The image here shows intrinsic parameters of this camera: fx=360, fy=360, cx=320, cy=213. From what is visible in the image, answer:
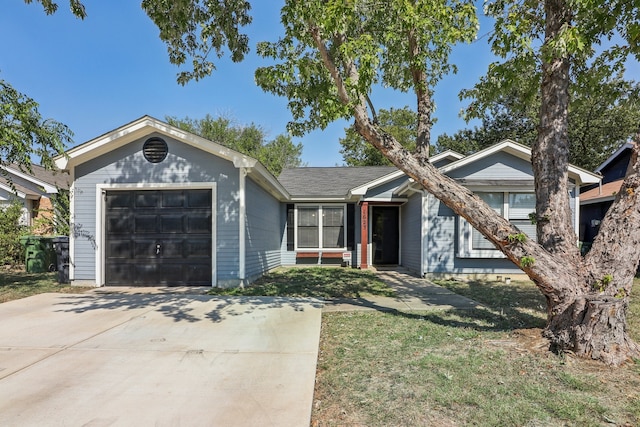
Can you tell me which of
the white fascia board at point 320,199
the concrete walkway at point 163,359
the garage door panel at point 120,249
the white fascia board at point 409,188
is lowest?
the concrete walkway at point 163,359

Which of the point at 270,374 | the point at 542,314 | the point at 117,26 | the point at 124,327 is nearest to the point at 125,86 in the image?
the point at 117,26

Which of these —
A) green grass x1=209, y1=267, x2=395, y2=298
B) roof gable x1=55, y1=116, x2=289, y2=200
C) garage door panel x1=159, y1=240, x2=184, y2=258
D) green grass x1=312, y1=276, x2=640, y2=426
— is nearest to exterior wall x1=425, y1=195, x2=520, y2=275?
green grass x1=209, y1=267, x2=395, y2=298

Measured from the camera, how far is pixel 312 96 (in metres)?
5.80

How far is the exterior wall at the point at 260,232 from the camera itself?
29.2 ft

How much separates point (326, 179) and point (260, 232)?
19.0 ft

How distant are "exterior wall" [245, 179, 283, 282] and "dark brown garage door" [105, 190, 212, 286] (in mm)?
984

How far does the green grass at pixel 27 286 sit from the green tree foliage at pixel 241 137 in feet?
79.7

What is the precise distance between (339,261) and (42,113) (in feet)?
31.2

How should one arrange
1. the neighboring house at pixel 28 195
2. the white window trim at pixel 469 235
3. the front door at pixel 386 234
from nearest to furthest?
1. the white window trim at pixel 469 235
2. the neighboring house at pixel 28 195
3. the front door at pixel 386 234

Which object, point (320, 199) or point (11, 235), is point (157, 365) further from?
point (11, 235)

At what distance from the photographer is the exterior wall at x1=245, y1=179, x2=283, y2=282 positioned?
889 centimetres

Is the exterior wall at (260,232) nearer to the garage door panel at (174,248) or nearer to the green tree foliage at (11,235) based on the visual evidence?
the garage door panel at (174,248)

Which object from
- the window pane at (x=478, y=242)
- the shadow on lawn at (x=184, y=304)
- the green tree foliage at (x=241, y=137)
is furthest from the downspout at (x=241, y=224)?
the green tree foliage at (x=241, y=137)

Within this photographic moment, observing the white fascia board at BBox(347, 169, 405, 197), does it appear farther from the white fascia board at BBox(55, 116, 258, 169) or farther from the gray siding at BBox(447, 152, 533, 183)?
the white fascia board at BBox(55, 116, 258, 169)
